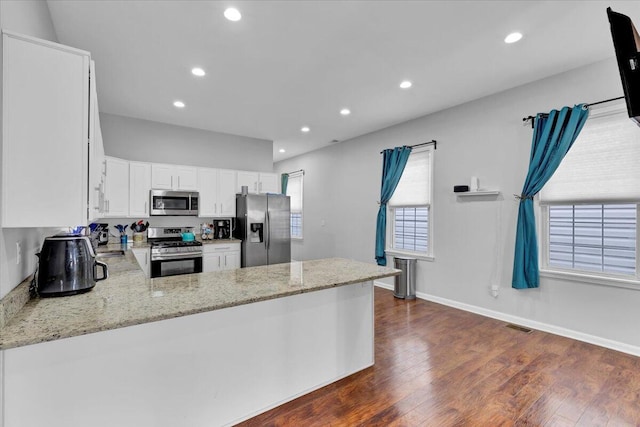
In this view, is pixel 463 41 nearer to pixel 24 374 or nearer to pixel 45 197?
pixel 45 197

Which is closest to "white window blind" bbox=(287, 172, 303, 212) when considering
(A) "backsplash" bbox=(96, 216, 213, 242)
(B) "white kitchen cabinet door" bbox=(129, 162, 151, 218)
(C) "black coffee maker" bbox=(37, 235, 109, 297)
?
(A) "backsplash" bbox=(96, 216, 213, 242)

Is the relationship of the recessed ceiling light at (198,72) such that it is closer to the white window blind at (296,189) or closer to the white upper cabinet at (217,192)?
the white upper cabinet at (217,192)

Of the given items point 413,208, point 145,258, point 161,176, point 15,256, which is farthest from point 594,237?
point 161,176

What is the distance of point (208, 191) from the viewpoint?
5141 mm

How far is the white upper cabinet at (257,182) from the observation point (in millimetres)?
5480

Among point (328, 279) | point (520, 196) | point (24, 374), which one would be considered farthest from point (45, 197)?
point (520, 196)

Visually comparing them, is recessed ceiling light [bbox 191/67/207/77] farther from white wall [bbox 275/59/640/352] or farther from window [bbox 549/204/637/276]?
window [bbox 549/204/637/276]

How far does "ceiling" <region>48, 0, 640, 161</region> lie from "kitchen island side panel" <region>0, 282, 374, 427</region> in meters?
2.21

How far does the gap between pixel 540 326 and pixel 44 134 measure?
4.69m

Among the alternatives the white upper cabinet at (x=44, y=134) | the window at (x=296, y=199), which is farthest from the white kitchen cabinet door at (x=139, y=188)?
the window at (x=296, y=199)

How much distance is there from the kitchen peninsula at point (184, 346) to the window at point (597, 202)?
8.12 feet

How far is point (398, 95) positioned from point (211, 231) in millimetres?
3725

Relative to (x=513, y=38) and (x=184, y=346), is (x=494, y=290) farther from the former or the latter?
(x=184, y=346)

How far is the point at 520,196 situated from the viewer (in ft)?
11.7
